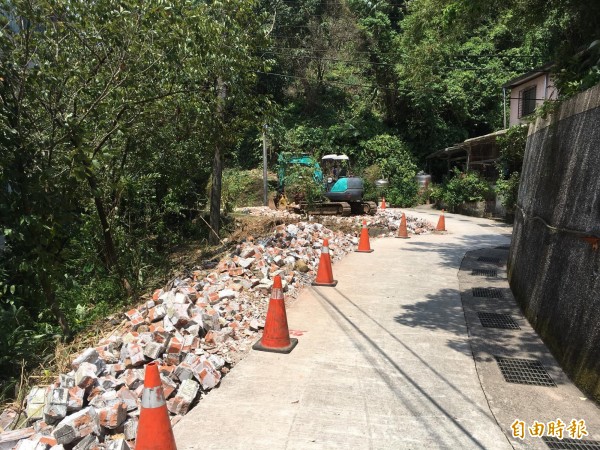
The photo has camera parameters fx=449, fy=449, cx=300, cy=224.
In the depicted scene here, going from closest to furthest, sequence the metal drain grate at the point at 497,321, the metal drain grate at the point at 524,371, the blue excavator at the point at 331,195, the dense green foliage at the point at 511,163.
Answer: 1. the metal drain grate at the point at 524,371
2. the metal drain grate at the point at 497,321
3. the dense green foliage at the point at 511,163
4. the blue excavator at the point at 331,195

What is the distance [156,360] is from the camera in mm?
4336

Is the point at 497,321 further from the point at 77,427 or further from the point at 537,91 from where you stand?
the point at 537,91

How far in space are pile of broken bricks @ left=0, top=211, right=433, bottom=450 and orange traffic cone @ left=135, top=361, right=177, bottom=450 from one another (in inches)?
16.9

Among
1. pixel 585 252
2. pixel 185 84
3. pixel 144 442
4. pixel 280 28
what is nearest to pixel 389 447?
pixel 144 442

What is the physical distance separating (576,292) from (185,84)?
652 centimetres

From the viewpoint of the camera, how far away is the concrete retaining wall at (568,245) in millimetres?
4055

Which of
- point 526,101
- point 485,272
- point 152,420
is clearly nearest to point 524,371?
point 152,420

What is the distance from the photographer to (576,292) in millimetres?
4336

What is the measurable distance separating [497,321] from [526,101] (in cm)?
1968

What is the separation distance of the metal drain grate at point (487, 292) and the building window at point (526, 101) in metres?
16.9

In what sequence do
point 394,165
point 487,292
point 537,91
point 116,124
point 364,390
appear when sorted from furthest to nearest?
point 394,165 → point 537,91 → point 487,292 → point 116,124 → point 364,390

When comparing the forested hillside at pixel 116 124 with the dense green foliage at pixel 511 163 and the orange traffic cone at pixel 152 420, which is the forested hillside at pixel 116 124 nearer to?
the orange traffic cone at pixel 152 420

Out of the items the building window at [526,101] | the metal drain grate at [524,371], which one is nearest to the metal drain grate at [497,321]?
the metal drain grate at [524,371]

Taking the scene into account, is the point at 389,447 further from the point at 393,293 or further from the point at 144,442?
the point at 393,293
